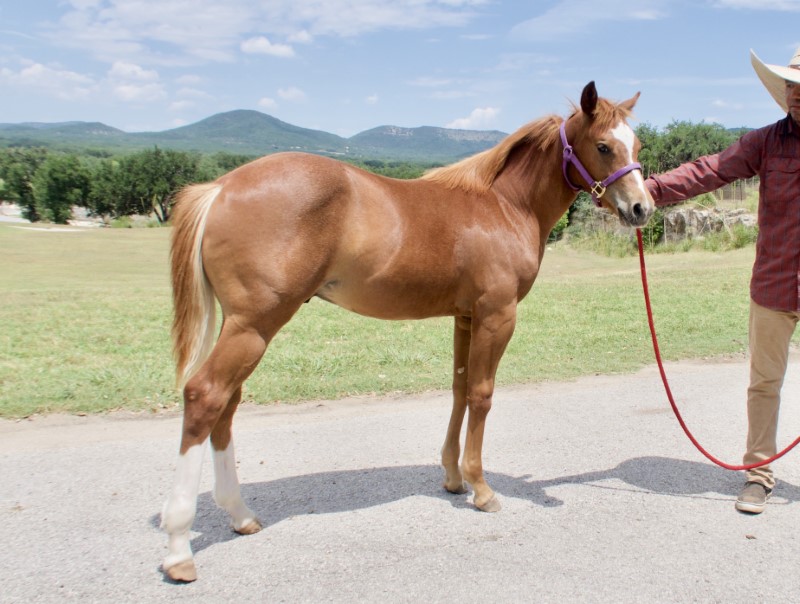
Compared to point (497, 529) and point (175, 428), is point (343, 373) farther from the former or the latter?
point (497, 529)

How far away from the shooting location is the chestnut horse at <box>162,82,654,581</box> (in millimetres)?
3141

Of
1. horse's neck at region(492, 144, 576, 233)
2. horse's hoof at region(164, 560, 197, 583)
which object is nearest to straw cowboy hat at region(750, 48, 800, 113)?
horse's neck at region(492, 144, 576, 233)

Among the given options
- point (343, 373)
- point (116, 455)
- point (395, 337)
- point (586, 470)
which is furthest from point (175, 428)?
point (395, 337)

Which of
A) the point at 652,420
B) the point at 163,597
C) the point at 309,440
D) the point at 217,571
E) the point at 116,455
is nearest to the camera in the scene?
the point at 163,597

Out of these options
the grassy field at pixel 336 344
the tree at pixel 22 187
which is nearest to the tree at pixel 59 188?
the tree at pixel 22 187

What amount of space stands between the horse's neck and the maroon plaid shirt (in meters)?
0.63

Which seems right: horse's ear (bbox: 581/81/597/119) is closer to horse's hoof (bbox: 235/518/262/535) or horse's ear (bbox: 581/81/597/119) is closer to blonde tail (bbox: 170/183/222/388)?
blonde tail (bbox: 170/183/222/388)

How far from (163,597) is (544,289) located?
11.9 m

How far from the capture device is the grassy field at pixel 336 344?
5.92 metres

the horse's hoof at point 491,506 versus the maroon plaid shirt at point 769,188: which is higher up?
the maroon plaid shirt at point 769,188

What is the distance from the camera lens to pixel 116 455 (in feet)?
14.5

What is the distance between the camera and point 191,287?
3236 mm

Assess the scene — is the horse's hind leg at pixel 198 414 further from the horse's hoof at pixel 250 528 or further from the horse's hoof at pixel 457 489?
the horse's hoof at pixel 457 489

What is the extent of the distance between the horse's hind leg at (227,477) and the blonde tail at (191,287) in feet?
1.04
